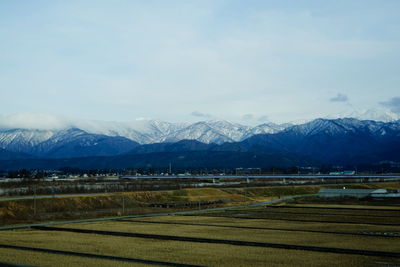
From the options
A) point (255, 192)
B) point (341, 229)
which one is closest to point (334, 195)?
point (255, 192)

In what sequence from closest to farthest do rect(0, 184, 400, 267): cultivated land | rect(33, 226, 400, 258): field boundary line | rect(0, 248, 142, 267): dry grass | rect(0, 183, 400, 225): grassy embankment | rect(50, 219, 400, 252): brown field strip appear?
rect(0, 248, 142, 267): dry grass
rect(0, 184, 400, 267): cultivated land
rect(33, 226, 400, 258): field boundary line
rect(50, 219, 400, 252): brown field strip
rect(0, 183, 400, 225): grassy embankment

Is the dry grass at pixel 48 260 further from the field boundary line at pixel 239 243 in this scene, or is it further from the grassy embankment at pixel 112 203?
the grassy embankment at pixel 112 203

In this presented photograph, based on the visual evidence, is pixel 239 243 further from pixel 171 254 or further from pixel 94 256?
pixel 94 256

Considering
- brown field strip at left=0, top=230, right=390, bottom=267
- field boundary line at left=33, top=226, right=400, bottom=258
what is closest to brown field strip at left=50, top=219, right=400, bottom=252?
field boundary line at left=33, top=226, right=400, bottom=258

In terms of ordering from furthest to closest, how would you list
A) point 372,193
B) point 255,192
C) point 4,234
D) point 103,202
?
point 255,192
point 372,193
point 103,202
point 4,234

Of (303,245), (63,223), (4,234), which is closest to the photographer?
(303,245)

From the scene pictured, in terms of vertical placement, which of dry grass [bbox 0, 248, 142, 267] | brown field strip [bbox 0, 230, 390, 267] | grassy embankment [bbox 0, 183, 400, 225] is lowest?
grassy embankment [bbox 0, 183, 400, 225]

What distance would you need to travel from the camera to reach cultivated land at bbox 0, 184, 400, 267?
23156mm

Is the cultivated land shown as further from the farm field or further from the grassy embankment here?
the grassy embankment

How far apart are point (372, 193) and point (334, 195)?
22.1 ft

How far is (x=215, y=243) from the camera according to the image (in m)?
30.3

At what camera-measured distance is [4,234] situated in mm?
35844

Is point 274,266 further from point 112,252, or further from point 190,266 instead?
point 112,252

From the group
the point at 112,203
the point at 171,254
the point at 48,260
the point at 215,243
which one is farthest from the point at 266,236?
the point at 112,203
